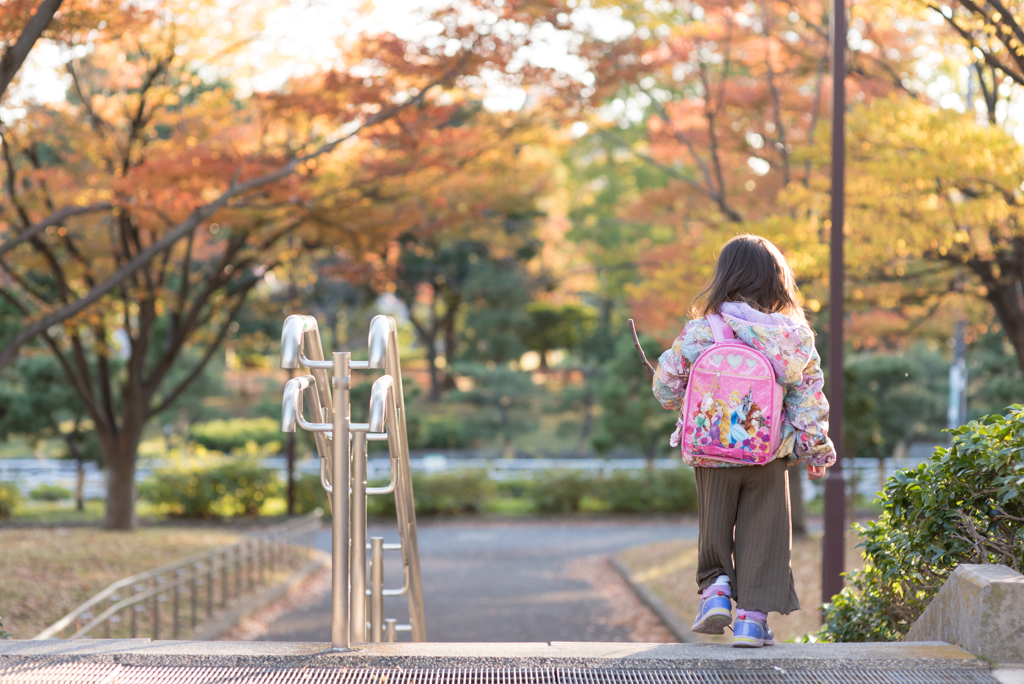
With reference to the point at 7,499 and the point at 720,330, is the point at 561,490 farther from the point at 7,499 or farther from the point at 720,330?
the point at 720,330

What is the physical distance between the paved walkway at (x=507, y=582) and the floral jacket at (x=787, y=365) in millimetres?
6009

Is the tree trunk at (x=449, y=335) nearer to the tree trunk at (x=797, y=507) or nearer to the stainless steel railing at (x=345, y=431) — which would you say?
the tree trunk at (x=797, y=507)

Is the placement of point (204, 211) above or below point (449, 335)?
above

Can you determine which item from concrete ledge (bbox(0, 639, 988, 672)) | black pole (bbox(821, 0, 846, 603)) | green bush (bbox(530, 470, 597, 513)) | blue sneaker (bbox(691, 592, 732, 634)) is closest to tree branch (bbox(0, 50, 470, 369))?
black pole (bbox(821, 0, 846, 603))

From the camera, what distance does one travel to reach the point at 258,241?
41.9ft

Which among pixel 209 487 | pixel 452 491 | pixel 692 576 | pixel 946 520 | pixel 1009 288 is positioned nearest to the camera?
pixel 946 520

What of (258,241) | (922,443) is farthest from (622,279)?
(258,241)

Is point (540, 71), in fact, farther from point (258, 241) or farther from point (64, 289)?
point (64, 289)

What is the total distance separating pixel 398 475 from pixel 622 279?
25.3 m

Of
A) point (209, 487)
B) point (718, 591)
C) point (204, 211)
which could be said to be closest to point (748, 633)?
point (718, 591)

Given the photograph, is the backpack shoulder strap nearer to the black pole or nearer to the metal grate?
the metal grate

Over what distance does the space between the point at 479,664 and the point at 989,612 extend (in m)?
1.51

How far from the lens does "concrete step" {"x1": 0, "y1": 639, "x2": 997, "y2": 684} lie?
2.59m

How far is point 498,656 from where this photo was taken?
2740 mm
